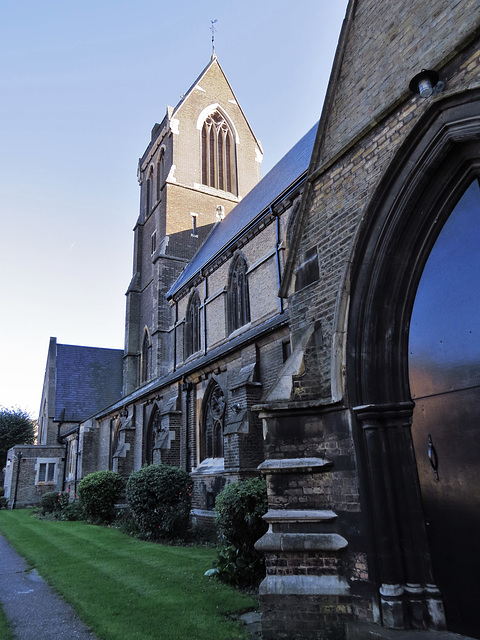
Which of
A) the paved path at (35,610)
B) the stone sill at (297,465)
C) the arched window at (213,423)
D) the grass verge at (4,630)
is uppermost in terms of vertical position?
the arched window at (213,423)

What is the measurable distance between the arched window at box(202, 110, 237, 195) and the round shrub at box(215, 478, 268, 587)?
2472 centimetres

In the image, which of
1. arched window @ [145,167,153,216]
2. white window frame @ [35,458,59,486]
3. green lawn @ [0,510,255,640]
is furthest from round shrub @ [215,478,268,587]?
white window frame @ [35,458,59,486]

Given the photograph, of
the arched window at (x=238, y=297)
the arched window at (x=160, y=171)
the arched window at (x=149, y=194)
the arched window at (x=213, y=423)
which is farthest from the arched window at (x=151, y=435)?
the arched window at (x=149, y=194)

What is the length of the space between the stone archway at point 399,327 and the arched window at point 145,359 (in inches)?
896

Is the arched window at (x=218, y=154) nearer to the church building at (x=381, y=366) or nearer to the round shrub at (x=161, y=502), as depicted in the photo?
the round shrub at (x=161, y=502)

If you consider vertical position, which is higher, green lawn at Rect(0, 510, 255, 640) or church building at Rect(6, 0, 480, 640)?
church building at Rect(6, 0, 480, 640)

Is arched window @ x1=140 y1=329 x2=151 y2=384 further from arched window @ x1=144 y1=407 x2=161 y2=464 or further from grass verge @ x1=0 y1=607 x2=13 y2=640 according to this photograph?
grass verge @ x1=0 y1=607 x2=13 y2=640

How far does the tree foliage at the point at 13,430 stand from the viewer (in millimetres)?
37578

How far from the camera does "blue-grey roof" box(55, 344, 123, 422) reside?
33.4 metres

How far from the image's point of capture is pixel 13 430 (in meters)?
37.9

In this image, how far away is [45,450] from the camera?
31.3 meters

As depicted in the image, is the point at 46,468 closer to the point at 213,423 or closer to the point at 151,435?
the point at 151,435

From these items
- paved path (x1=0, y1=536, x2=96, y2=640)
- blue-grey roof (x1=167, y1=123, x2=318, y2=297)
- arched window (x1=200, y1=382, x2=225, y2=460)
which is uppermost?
blue-grey roof (x1=167, y1=123, x2=318, y2=297)

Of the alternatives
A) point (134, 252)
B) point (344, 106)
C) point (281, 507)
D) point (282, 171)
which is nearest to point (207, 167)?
point (134, 252)
